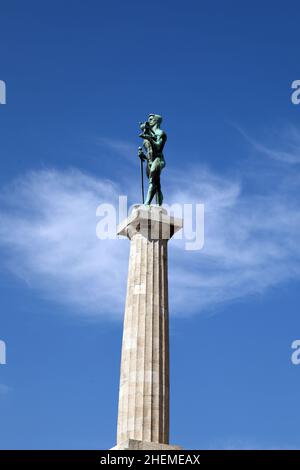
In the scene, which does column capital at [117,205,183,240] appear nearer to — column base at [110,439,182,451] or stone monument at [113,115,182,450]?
stone monument at [113,115,182,450]

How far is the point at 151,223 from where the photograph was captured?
3844 cm

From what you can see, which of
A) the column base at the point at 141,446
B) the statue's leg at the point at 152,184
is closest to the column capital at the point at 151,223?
the statue's leg at the point at 152,184

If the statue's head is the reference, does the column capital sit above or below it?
below

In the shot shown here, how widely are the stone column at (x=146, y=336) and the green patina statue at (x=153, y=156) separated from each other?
4.66 feet

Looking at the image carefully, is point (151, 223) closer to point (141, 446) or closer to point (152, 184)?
point (152, 184)

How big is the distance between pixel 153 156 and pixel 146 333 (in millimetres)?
9529

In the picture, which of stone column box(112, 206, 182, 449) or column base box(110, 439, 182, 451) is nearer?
column base box(110, 439, 182, 451)

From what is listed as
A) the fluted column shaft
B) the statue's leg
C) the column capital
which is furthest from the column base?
the statue's leg

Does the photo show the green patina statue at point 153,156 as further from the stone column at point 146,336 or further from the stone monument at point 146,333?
the stone column at point 146,336

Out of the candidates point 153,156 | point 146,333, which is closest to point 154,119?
point 153,156

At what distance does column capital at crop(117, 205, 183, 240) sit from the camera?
38.4 m

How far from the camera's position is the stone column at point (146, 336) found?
112ft
